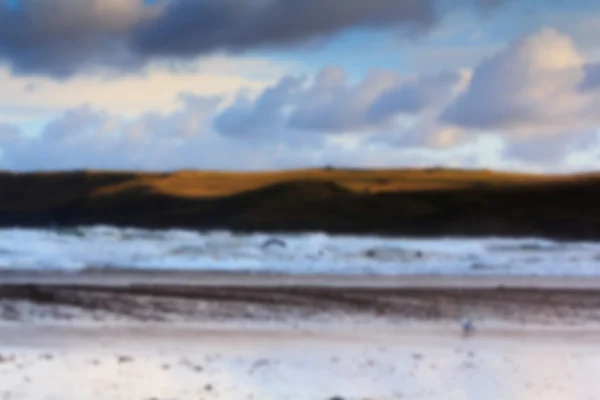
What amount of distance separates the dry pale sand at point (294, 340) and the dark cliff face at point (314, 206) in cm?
184

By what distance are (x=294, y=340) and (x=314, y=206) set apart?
7150 millimetres

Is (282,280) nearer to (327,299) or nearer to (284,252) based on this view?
(327,299)

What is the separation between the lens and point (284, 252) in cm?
1495

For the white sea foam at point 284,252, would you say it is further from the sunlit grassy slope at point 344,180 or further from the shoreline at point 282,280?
the sunlit grassy slope at point 344,180

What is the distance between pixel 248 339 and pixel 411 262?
776 cm

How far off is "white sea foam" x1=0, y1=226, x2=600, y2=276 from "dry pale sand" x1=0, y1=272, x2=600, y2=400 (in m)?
2.70

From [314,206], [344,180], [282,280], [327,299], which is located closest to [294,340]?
[327,299]

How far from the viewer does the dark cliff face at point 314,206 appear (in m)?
12.7

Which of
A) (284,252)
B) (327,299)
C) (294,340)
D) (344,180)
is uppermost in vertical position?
(344,180)

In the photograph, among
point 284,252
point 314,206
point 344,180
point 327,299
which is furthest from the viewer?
point 284,252

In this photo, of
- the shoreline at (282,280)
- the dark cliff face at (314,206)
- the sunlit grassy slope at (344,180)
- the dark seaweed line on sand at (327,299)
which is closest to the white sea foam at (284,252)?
the dark cliff face at (314,206)

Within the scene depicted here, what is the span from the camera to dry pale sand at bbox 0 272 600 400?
5.13 meters

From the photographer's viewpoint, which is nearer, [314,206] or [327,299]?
[327,299]

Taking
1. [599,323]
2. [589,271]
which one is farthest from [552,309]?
[589,271]
